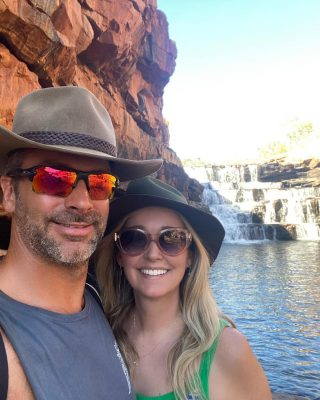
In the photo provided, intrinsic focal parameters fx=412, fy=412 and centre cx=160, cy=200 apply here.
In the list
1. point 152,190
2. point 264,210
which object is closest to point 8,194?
point 152,190

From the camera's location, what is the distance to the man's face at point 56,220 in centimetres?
204

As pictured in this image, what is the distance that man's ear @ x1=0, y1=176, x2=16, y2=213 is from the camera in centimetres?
214

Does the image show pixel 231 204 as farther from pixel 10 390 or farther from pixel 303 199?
pixel 10 390

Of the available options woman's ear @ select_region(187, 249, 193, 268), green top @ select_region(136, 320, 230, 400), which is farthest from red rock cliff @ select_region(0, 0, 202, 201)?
green top @ select_region(136, 320, 230, 400)

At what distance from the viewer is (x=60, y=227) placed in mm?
2062

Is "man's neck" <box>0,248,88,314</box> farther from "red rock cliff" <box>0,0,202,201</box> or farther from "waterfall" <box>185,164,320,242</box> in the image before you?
"waterfall" <box>185,164,320,242</box>

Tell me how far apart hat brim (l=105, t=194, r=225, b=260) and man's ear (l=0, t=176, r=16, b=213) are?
68cm

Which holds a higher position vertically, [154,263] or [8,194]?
[8,194]

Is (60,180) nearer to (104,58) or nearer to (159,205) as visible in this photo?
(159,205)

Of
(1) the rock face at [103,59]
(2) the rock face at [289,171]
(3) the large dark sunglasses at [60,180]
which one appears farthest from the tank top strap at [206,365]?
(2) the rock face at [289,171]

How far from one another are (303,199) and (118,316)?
128 feet

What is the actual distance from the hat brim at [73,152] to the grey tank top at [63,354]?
0.71 meters

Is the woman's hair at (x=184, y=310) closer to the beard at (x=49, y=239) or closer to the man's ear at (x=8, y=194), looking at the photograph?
the beard at (x=49, y=239)

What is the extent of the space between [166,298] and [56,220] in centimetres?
101
